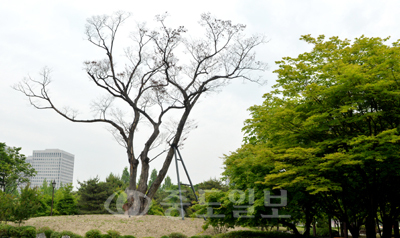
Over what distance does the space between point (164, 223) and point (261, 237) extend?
5370 mm

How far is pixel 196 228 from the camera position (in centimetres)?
1714

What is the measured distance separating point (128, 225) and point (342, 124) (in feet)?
38.3

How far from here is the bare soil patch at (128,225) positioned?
15.2 meters

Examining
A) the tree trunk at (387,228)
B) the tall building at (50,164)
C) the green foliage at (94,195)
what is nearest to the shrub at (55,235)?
the tree trunk at (387,228)

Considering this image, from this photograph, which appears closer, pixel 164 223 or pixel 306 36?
pixel 306 36

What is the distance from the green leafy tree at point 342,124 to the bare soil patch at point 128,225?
24.7 ft

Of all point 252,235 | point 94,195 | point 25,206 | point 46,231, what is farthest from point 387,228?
point 94,195

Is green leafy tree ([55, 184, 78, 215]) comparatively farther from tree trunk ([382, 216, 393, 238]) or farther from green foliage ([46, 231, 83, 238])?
tree trunk ([382, 216, 393, 238])

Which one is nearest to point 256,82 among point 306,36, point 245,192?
point 306,36

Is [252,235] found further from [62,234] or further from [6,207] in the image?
[6,207]

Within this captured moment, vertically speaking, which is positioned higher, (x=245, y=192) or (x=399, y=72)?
(x=399, y=72)

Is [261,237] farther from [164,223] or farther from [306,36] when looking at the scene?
[306,36]

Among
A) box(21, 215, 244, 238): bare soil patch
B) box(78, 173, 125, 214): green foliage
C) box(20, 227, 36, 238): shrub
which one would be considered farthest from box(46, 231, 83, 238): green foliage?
box(78, 173, 125, 214): green foliage

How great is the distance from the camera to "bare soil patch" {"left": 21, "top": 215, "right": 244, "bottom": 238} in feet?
49.9
